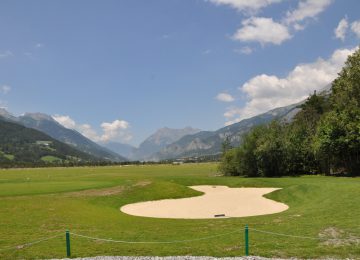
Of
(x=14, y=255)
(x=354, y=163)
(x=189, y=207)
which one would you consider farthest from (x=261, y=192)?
(x=14, y=255)

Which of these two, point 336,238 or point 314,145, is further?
point 314,145

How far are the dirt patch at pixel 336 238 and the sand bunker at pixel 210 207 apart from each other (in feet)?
48.0

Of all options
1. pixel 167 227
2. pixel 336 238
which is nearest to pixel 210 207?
pixel 167 227

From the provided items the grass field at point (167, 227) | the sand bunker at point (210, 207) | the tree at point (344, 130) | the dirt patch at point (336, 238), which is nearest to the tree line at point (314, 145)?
the tree at point (344, 130)

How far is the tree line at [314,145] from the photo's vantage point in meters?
66.4

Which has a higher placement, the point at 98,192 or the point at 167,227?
the point at 98,192

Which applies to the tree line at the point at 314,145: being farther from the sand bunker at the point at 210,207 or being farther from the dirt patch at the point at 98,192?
the dirt patch at the point at 98,192

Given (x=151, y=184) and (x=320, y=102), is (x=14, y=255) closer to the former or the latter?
(x=151, y=184)

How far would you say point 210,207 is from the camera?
39719 millimetres

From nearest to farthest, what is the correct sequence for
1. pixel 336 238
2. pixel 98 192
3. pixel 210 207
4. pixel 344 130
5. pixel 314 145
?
pixel 336 238, pixel 210 207, pixel 98 192, pixel 344 130, pixel 314 145

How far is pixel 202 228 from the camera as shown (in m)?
23.9

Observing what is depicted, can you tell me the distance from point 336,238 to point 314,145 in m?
56.5

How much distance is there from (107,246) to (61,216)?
1294 cm

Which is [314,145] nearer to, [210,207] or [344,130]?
[344,130]
